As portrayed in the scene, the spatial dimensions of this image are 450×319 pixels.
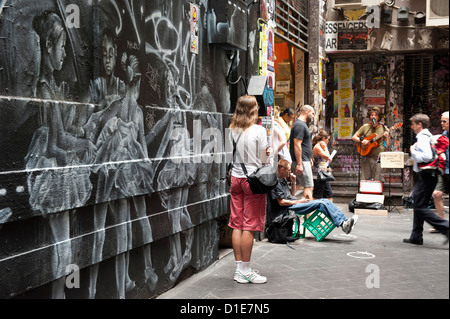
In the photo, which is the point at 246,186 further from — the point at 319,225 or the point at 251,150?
the point at 319,225

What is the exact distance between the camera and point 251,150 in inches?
217

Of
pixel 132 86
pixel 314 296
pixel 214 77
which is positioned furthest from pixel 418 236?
pixel 132 86

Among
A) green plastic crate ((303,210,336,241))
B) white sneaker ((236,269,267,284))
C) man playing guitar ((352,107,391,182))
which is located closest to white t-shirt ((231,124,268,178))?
white sneaker ((236,269,267,284))

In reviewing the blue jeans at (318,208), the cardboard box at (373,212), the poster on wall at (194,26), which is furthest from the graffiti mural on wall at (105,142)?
the cardboard box at (373,212)

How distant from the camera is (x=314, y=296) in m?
A: 4.95

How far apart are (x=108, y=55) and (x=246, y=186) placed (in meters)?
1.96

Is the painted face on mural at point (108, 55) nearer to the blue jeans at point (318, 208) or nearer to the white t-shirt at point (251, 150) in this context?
the white t-shirt at point (251, 150)

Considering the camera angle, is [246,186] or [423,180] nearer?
[423,180]

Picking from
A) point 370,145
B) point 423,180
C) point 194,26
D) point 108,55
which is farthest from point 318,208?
point 370,145

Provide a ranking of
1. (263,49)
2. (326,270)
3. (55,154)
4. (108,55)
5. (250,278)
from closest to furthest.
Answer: (55,154) < (108,55) < (250,278) < (326,270) < (263,49)

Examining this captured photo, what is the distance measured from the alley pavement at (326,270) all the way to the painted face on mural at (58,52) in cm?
242

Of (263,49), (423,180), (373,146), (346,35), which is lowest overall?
(373,146)

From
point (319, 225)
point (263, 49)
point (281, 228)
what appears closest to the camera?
point (281, 228)

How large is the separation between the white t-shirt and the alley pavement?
1169 millimetres
